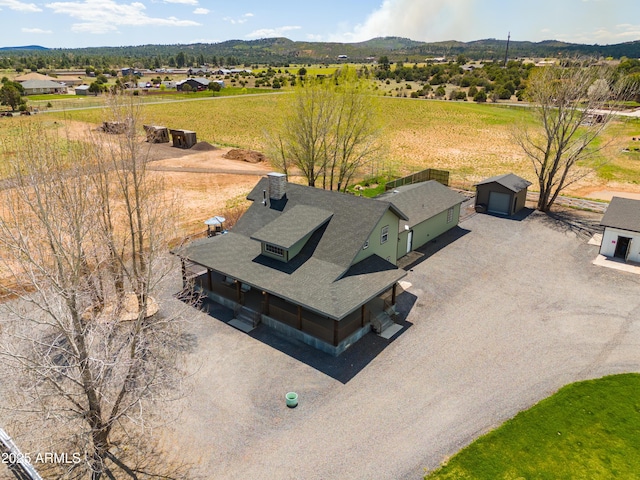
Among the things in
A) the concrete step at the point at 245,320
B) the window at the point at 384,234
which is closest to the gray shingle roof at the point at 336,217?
the window at the point at 384,234

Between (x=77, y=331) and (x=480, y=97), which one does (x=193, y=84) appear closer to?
(x=480, y=97)

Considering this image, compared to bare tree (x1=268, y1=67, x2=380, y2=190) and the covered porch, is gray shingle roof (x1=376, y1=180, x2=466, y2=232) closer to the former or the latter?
bare tree (x1=268, y1=67, x2=380, y2=190)

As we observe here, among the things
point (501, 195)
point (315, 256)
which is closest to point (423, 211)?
point (501, 195)

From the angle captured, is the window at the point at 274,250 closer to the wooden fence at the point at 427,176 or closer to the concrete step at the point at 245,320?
the concrete step at the point at 245,320

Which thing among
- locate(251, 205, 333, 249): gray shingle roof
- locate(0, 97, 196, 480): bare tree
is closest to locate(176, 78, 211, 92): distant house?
locate(251, 205, 333, 249): gray shingle roof

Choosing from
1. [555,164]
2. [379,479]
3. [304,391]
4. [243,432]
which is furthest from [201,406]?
[555,164]
